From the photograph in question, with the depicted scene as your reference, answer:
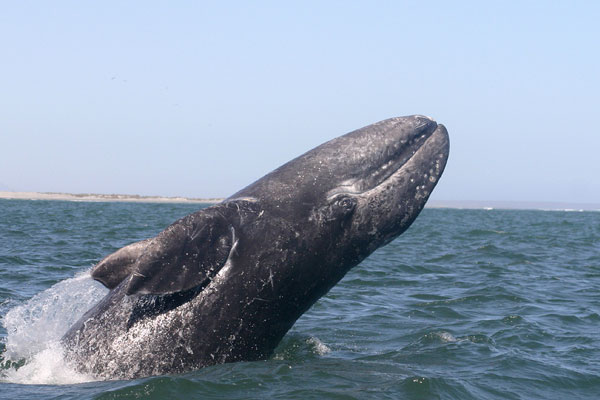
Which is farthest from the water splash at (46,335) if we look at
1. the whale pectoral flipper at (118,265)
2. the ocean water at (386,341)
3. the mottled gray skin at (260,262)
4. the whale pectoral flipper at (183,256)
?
the whale pectoral flipper at (183,256)

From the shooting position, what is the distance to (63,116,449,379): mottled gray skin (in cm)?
730

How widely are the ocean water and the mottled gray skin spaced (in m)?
0.29

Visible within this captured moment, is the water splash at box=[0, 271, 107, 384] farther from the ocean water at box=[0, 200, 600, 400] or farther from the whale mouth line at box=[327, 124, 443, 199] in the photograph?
the whale mouth line at box=[327, 124, 443, 199]

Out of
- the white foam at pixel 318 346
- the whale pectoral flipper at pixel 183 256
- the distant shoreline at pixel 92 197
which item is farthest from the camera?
the distant shoreline at pixel 92 197

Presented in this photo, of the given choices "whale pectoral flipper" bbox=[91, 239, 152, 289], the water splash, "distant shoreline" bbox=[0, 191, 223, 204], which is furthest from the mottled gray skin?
"distant shoreline" bbox=[0, 191, 223, 204]

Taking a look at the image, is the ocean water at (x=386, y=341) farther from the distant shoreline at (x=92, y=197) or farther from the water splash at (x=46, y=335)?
the distant shoreline at (x=92, y=197)

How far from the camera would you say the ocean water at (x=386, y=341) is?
725cm

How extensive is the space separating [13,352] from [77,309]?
38.9 inches

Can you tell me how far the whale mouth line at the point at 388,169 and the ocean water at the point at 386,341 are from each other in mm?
1946

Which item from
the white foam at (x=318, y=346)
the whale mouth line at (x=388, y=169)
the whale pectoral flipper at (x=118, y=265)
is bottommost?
the white foam at (x=318, y=346)

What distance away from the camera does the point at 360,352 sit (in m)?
9.55

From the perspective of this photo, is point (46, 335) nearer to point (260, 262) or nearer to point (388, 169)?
point (260, 262)

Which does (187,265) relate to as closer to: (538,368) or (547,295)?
(538,368)

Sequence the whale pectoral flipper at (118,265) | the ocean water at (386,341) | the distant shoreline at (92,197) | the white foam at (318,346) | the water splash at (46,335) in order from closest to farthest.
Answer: the ocean water at (386,341) < the whale pectoral flipper at (118,265) < the water splash at (46,335) < the white foam at (318,346) < the distant shoreline at (92,197)
